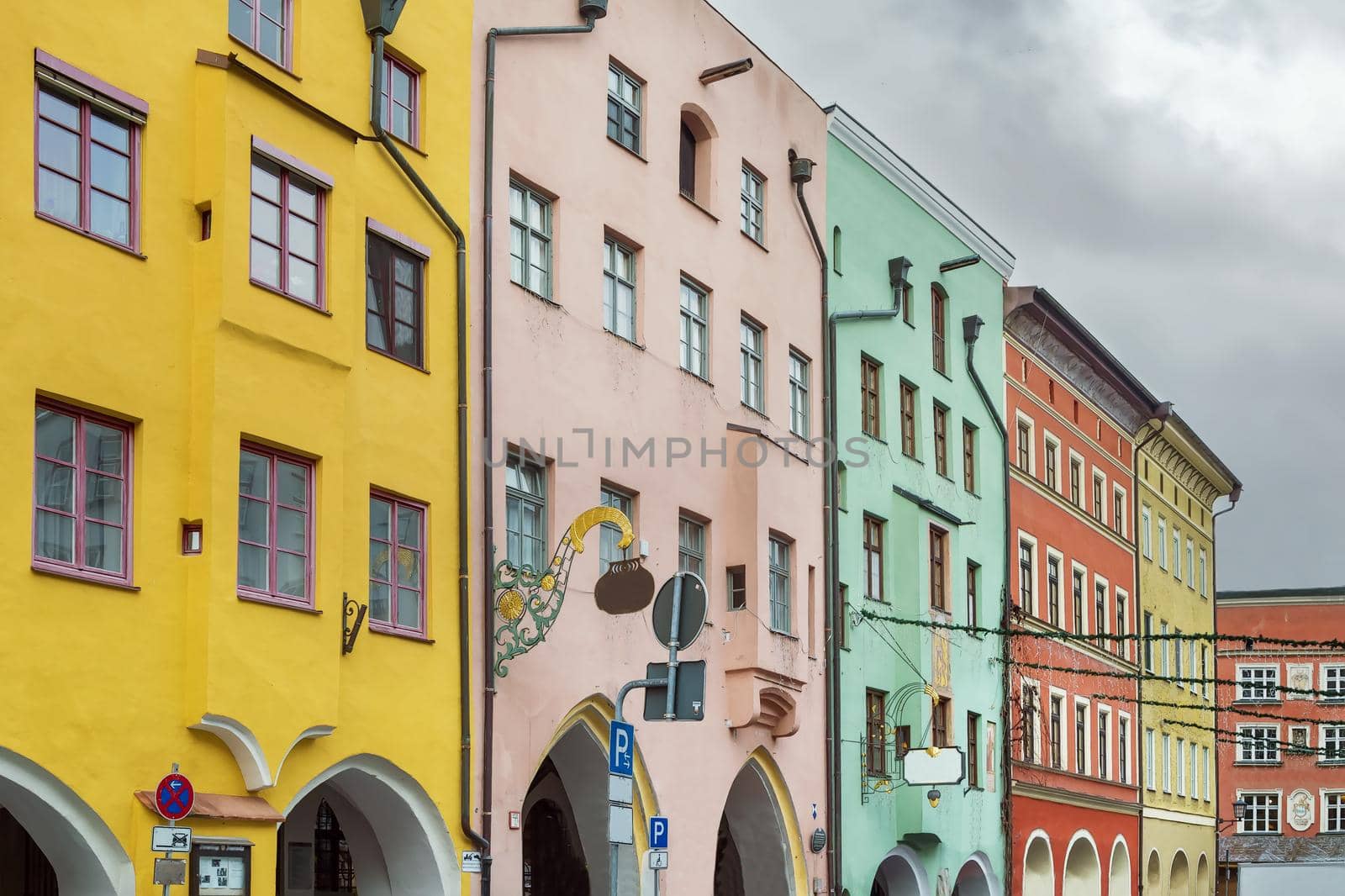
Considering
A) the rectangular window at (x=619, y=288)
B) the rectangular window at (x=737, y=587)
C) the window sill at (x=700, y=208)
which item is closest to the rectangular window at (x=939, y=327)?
the window sill at (x=700, y=208)

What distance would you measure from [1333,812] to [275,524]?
209 ft

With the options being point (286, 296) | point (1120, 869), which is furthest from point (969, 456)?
point (286, 296)

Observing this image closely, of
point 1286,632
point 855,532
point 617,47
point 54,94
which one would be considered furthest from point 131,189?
point 1286,632

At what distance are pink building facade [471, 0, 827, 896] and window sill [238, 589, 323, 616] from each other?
3.70 m

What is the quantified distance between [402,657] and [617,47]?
9697mm

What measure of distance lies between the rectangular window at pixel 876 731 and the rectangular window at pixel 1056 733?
402 inches

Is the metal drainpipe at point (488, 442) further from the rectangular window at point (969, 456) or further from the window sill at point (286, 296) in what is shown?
the rectangular window at point (969, 456)

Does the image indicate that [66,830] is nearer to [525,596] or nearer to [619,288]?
A: [525,596]

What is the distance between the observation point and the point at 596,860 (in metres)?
25.9

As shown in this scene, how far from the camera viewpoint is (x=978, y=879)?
126 feet

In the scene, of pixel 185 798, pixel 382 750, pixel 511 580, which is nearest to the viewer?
pixel 185 798

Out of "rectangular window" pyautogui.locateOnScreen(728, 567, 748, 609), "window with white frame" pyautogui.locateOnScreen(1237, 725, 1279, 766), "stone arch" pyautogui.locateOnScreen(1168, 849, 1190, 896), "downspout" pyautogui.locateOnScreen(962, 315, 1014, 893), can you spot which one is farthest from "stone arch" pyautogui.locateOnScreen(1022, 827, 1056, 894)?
"window with white frame" pyautogui.locateOnScreen(1237, 725, 1279, 766)

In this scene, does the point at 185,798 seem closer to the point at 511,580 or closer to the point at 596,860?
the point at 511,580

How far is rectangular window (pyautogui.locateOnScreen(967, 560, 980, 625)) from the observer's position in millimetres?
38625
